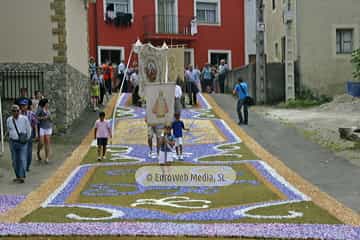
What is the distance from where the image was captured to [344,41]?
29.4 metres

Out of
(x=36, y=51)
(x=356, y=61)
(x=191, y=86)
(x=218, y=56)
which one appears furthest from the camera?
(x=218, y=56)

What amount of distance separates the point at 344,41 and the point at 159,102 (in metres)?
18.0

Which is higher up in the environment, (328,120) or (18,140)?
(18,140)

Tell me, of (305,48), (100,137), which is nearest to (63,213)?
(100,137)

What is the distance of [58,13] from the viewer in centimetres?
2075

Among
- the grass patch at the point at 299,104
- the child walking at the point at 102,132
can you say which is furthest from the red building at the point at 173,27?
the child walking at the point at 102,132

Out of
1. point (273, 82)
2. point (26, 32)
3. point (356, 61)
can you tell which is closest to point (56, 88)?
point (26, 32)

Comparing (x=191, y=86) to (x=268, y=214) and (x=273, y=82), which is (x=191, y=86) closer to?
(x=273, y=82)

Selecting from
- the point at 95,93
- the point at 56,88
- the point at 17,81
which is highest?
the point at 17,81

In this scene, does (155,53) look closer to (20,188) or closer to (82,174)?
(82,174)

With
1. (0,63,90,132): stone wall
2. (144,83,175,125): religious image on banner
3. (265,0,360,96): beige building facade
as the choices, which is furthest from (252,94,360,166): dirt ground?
(0,63,90,132): stone wall

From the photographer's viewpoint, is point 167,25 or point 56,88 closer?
point 56,88

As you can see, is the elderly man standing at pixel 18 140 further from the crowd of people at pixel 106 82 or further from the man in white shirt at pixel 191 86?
the man in white shirt at pixel 191 86

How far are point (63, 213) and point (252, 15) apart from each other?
35819mm
